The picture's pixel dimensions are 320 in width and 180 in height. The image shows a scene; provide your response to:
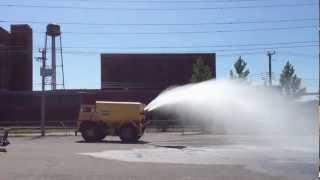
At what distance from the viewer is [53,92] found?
283 feet

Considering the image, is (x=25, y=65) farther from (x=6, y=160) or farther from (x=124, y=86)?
(x=6, y=160)

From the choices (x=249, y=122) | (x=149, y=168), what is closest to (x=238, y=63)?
(x=249, y=122)

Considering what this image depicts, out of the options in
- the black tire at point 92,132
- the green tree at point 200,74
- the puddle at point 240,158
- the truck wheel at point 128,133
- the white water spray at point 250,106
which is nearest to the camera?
the puddle at point 240,158

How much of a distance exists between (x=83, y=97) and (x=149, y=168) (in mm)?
62598

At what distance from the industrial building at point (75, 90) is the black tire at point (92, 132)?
120 feet

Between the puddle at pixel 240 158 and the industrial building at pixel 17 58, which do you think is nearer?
the puddle at pixel 240 158

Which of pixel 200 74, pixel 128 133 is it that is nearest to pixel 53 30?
pixel 200 74

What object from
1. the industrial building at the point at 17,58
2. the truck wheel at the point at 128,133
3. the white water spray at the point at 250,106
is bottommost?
the truck wheel at the point at 128,133

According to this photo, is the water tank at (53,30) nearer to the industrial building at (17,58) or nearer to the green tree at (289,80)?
the industrial building at (17,58)

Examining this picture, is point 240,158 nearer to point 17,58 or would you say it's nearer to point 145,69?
point 145,69

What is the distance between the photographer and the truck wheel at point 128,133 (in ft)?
139

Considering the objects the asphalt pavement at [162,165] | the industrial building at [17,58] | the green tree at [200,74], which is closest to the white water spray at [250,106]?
the asphalt pavement at [162,165]

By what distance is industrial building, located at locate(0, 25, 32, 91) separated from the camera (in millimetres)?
97062

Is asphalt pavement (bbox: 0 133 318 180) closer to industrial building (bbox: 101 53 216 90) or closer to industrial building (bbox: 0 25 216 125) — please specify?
industrial building (bbox: 0 25 216 125)
